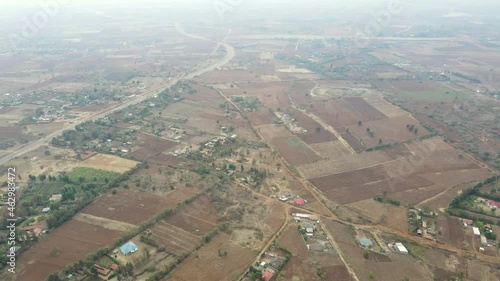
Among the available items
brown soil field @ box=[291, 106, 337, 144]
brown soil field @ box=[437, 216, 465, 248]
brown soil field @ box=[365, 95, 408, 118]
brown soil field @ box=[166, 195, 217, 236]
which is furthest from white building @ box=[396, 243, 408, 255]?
brown soil field @ box=[365, 95, 408, 118]

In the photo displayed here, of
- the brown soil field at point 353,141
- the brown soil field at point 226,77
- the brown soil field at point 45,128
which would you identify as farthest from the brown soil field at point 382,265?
the brown soil field at point 226,77

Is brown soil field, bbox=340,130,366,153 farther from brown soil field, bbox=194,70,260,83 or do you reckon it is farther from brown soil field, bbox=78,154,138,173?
brown soil field, bbox=194,70,260,83

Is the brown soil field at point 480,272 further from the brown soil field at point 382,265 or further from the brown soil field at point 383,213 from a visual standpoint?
the brown soil field at point 383,213

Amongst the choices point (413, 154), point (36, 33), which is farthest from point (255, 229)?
point (36, 33)

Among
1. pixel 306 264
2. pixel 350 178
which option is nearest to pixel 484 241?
pixel 350 178

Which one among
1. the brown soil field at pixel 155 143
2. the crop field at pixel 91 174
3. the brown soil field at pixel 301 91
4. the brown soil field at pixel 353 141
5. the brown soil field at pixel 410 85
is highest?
the brown soil field at pixel 410 85

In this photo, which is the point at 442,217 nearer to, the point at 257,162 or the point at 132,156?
the point at 257,162
